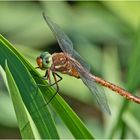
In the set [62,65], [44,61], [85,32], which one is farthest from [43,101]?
[85,32]

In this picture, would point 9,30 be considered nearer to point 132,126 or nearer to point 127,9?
point 127,9

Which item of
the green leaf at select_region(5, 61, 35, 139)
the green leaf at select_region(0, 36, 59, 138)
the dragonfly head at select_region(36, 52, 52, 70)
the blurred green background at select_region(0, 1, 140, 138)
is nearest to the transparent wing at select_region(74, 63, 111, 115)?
the dragonfly head at select_region(36, 52, 52, 70)

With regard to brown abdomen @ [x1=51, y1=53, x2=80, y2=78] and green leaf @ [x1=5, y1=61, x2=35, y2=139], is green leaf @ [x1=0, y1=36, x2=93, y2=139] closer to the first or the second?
green leaf @ [x1=5, y1=61, x2=35, y2=139]

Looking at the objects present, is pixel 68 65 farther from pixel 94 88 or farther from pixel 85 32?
pixel 85 32

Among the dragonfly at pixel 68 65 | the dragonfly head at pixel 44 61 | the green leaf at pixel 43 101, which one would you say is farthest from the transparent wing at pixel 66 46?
the green leaf at pixel 43 101

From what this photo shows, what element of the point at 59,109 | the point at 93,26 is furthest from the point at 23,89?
the point at 93,26

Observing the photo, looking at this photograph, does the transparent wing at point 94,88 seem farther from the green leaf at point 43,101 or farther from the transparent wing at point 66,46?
the green leaf at point 43,101
